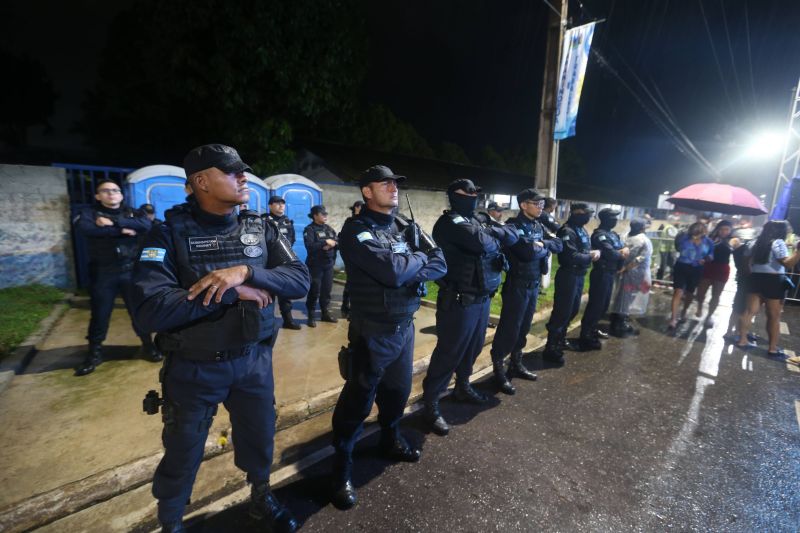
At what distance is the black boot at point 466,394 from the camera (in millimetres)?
3762

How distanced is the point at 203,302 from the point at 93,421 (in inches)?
85.4

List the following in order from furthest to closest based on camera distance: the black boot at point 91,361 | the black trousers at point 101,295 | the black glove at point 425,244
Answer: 1. the black trousers at point 101,295
2. the black boot at point 91,361
3. the black glove at point 425,244

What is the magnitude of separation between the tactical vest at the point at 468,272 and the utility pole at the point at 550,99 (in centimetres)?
510

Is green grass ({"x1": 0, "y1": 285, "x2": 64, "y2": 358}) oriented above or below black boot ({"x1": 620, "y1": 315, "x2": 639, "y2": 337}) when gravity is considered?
above

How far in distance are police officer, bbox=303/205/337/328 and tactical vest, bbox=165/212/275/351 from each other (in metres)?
3.47

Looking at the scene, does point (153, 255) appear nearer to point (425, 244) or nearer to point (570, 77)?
point (425, 244)

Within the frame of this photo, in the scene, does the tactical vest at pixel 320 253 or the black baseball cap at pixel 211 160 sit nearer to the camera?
the black baseball cap at pixel 211 160

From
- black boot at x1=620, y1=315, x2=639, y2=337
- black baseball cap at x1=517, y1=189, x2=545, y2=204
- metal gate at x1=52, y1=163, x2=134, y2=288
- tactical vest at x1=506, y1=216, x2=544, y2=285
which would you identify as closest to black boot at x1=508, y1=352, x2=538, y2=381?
tactical vest at x1=506, y1=216, x2=544, y2=285

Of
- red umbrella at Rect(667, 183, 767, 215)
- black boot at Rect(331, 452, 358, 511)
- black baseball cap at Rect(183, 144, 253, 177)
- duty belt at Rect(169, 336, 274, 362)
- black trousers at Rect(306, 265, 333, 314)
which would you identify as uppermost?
red umbrella at Rect(667, 183, 767, 215)

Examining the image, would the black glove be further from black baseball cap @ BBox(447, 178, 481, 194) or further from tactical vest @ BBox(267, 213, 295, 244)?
tactical vest @ BBox(267, 213, 295, 244)

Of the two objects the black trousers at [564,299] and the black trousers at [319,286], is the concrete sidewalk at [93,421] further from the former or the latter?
the black trousers at [564,299]

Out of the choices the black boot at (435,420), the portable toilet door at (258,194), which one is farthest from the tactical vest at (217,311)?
the portable toilet door at (258,194)

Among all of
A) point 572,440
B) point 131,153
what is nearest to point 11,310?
point 572,440

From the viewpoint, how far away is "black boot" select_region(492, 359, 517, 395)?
13.1ft
